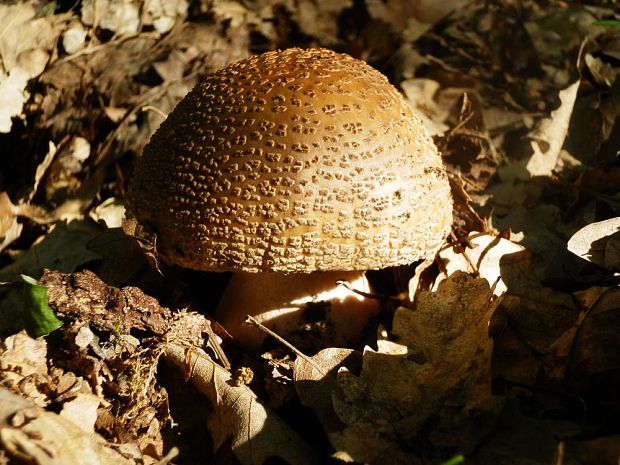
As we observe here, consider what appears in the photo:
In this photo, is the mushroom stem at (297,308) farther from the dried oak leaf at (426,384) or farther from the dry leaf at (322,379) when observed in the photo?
the dried oak leaf at (426,384)

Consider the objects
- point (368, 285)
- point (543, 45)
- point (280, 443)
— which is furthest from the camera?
point (543, 45)

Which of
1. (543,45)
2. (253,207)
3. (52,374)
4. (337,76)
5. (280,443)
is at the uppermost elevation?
(337,76)

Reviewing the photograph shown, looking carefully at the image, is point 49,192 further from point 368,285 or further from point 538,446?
point 538,446

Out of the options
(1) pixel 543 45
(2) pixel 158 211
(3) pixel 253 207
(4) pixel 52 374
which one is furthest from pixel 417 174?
(1) pixel 543 45

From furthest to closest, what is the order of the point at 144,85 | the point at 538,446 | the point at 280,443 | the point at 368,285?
the point at 144,85, the point at 368,285, the point at 280,443, the point at 538,446

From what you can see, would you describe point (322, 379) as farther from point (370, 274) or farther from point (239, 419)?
point (370, 274)

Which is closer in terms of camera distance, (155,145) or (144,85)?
(155,145)

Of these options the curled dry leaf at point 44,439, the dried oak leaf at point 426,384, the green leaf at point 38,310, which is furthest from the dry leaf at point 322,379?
the green leaf at point 38,310

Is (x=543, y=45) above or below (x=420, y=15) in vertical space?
below
